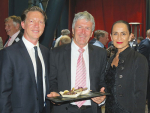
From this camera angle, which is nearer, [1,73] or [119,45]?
[1,73]

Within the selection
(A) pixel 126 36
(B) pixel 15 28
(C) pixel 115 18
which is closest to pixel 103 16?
(C) pixel 115 18

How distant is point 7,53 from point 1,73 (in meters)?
0.16

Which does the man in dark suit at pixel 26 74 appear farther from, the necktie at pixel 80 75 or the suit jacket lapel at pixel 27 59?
the necktie at pixel 80 75

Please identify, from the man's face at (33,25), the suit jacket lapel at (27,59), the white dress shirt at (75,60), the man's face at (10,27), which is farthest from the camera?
the man's face at (10,27)

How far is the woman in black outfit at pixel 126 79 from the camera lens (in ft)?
5.51

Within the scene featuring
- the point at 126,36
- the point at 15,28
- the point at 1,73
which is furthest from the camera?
the point at 15,28

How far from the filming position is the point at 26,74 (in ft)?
4.93

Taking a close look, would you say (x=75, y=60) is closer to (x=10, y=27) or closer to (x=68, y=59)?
(x=68, y=59)

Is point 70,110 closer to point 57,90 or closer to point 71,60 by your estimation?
point 57,90

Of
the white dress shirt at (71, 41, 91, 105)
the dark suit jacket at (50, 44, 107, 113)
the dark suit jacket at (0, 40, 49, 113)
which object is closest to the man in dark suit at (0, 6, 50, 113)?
the dark suit jacket at (0, 40, 49, 113)

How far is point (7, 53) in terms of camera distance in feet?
4.84

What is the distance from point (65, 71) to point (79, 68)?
0.13m

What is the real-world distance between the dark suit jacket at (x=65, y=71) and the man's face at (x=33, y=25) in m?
0.26

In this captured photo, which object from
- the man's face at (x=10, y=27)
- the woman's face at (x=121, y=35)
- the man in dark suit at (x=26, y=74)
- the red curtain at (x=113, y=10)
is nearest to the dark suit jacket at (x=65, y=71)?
the man in dark suit at (x=26, y=74)
